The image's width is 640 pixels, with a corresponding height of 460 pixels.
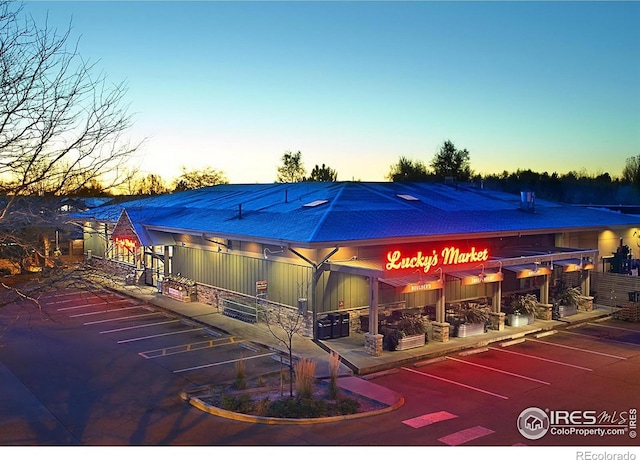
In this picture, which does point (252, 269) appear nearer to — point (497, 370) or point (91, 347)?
point (91, 347)

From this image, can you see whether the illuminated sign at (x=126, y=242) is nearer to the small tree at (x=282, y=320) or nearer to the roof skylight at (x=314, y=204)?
the roof skylight at (x=314, y=204)

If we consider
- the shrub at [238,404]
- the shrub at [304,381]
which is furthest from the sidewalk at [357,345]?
the shrub at [238,404]

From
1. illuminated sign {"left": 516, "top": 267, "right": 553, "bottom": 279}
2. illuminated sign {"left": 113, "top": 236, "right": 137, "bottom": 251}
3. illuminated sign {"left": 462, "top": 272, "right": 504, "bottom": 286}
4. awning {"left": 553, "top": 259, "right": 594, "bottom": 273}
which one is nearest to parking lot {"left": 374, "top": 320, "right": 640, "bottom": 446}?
illuminated sign {"left": 462, "top": 272, "right": 504, "bottom": 286}

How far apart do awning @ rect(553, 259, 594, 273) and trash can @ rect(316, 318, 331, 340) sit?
10481 millimetres

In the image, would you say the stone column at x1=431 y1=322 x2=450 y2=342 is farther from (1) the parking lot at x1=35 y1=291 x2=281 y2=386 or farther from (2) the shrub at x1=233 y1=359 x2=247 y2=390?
(2) the shrub at x1=233 y1=359 x2=247 y2=390

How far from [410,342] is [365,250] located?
416 centimetres

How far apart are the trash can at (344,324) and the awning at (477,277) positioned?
404 centimetres

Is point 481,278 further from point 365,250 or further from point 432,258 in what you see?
point 365,250

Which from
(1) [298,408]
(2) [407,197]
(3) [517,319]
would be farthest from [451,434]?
(2) [407,197]

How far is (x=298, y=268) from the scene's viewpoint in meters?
22.0

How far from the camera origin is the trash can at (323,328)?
21.0 meters

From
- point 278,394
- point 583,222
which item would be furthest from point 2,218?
point 583,222

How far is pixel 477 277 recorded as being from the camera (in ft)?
70.7

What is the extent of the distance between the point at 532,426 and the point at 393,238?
9.29 meters
